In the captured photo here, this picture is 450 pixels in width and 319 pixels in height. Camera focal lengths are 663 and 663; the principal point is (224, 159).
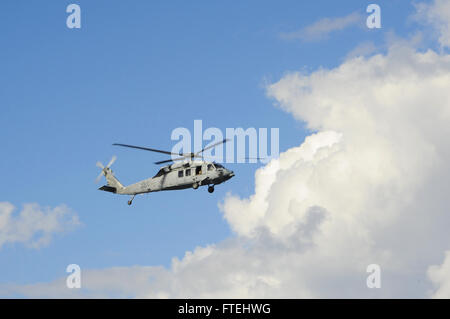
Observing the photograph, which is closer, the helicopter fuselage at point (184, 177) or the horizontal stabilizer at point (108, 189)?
the helicopter fuselage at point (184, 177)

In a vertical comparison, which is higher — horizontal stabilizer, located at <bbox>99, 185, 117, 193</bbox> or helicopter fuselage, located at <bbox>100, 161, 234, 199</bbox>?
horizontal stabilizer, located at <bbox>99, 185, 117, 193</bbox>

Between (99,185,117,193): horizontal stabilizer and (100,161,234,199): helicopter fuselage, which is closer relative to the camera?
(100,161,234,199): helicopter fuselage

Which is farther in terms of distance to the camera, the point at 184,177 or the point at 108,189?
the point at 108,189

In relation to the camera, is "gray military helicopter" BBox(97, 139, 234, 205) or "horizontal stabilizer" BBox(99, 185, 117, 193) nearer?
"gray military helicopter" BBox(97, 139, 234, 205)

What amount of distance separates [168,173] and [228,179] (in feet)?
41.9

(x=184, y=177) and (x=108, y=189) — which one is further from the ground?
(x=108, y=189)

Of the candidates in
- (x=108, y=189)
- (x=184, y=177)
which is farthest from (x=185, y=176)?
(x=108, y=189)

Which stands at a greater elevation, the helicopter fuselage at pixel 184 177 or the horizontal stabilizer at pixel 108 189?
the horizontal stabilizer at pixel 108 189

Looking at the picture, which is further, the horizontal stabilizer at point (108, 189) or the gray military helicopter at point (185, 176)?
the horizontal stabilizer at point (108, 189)

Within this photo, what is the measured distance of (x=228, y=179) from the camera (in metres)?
116

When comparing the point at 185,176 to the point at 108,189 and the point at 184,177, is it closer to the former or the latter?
the point at 184,177
